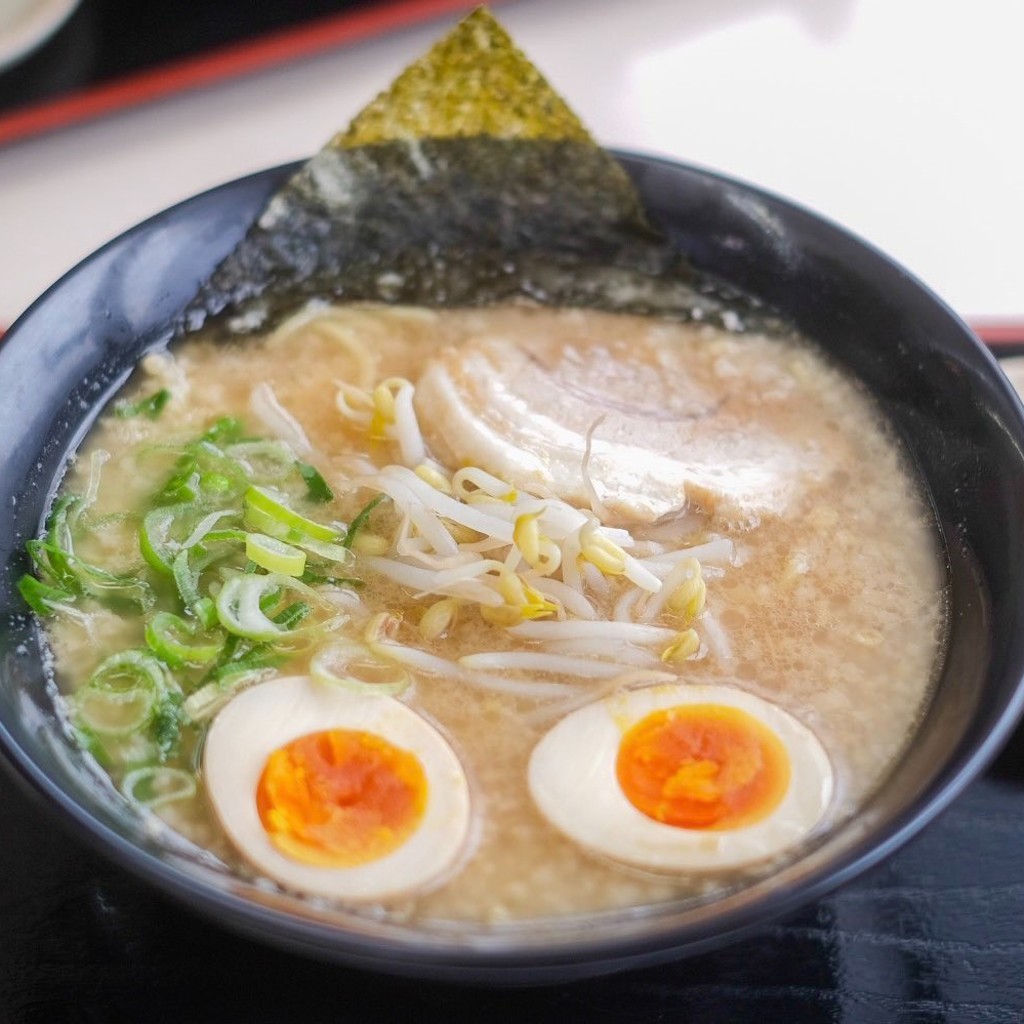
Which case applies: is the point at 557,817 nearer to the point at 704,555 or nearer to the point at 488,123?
the point at 704,555

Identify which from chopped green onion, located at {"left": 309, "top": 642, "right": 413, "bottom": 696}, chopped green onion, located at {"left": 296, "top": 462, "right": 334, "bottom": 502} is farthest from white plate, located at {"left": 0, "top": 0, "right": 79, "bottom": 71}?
chopped green onion, located at {"left": 309, "top": 642, "right": 413, "bottom": 696}

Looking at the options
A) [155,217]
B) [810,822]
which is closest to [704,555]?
[810,822]

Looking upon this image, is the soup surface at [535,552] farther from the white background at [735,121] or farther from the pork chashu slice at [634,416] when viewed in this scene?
the white background at [735,121]

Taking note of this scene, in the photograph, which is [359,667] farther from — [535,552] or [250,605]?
[535,552]

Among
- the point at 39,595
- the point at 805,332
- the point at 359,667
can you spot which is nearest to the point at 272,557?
the point at 359,667

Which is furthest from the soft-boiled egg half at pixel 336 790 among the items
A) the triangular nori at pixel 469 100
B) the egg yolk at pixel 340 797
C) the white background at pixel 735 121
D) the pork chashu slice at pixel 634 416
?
the white background at pixel 735 121

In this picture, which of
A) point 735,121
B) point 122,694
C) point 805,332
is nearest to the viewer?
point 122,694
